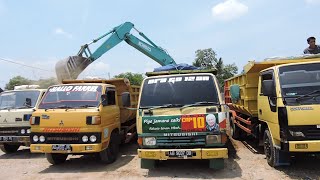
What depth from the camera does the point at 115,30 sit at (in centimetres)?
1639

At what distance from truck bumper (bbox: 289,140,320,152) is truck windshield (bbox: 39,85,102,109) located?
14.8 ft

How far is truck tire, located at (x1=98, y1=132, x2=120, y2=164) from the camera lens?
27.4 ft

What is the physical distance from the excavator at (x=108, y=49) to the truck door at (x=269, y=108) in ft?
28.3

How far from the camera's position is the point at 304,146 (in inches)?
245

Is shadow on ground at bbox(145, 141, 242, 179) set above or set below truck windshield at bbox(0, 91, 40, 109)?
below

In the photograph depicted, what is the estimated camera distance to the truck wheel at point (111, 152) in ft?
27.4

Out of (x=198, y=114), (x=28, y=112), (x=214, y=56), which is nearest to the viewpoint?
(x=198, y=114)

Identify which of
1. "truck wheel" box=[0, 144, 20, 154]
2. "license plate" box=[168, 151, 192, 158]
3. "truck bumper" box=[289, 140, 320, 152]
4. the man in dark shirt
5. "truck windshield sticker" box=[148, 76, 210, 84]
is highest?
the man in dark shirt

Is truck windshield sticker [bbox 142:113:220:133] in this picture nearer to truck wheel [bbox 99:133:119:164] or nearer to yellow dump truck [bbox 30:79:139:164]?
yellow dump truck [bbox 30:79:139:164]

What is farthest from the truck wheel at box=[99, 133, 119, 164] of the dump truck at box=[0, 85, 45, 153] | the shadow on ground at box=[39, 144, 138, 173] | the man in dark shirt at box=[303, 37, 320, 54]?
the man in dark shirt at box=[303, 37, 320, 54]

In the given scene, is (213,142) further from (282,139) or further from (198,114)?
(282,139)

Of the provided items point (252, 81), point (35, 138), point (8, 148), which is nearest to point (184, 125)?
point (252, 81)

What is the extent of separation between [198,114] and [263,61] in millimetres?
2365

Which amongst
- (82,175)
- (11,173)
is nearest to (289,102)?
(82,175)
